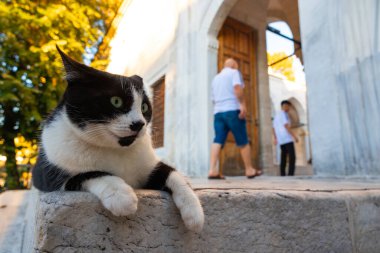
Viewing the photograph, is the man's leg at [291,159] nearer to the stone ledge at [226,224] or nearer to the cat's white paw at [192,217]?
the stone ledge at [226,224]

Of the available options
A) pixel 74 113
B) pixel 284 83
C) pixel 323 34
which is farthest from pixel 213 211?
pixel 284 83

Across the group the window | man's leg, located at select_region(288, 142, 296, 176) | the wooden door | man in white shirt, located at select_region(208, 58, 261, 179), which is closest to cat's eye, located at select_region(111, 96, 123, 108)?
man in white shirt, located at select_region(208, 58, 261, 179)

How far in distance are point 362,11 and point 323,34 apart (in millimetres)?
412

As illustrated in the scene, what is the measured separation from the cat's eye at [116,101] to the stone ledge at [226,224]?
1.16ft

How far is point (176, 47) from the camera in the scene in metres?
6.41

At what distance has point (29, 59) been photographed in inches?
222

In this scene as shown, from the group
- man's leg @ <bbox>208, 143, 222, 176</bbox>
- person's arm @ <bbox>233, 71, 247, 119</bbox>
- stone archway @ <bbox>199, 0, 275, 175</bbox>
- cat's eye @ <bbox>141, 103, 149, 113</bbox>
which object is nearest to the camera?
cat's eye @ <bbox>141, 103, 149, 113</bbox>

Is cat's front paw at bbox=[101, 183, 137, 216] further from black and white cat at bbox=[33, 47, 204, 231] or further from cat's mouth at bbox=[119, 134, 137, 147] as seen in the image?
cat's mouth at bbox=[119, 134, 137, 147]

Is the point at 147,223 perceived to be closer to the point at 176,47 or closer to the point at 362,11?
the point at 362,11

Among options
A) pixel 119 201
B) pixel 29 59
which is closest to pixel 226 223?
pixel 119 201

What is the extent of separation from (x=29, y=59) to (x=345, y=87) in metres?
5.71

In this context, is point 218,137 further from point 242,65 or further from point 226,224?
point 242,65

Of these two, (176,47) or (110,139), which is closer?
(110,139)

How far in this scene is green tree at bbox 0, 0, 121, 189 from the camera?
537cm
